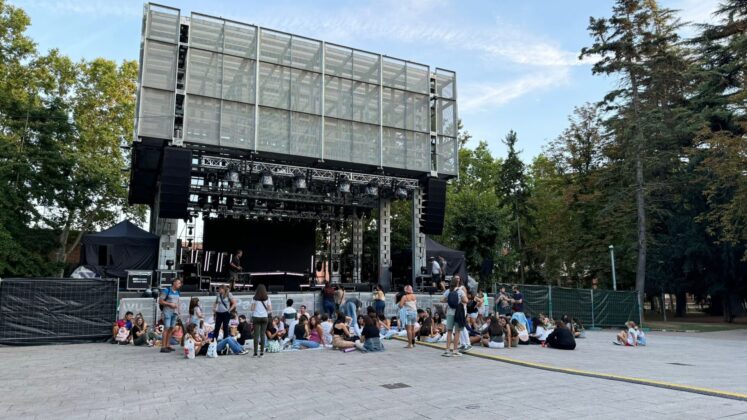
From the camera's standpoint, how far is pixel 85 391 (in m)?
6.90

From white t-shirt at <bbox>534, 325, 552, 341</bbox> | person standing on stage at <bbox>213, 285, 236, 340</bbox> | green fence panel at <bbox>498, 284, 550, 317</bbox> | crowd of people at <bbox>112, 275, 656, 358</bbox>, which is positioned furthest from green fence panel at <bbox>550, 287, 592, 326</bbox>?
person standing on stage at <bbox>213, 285, 236, 340</bbox>

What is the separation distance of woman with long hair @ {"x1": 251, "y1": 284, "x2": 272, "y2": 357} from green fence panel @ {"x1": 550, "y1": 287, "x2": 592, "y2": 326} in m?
12.4

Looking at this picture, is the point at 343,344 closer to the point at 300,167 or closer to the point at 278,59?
the point at 300,167

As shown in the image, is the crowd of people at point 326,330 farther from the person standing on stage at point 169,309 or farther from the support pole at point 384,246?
the support pole at point 384,246

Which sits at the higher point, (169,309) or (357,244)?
(357,244)

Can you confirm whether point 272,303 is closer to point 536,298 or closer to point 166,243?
point 166,243

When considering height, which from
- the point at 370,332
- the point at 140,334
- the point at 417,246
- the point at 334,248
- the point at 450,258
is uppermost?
the point at 334,248

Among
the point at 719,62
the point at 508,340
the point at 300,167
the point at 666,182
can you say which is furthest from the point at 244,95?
the point at 719,62

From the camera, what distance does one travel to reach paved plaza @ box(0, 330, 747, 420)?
5.60 metres

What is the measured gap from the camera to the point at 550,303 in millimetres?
18547

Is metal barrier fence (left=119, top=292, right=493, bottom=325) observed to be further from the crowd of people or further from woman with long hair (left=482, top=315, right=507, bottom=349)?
woman with long hair (left=482, top=315, right=507, bottom=349)

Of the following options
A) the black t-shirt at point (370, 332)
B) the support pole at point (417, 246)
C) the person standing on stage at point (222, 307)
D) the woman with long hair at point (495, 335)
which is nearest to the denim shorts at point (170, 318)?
the person standing on stage at point (222, 307)

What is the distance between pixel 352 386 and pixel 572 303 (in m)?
14.7

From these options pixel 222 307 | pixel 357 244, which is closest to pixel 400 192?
pixel 357 244
